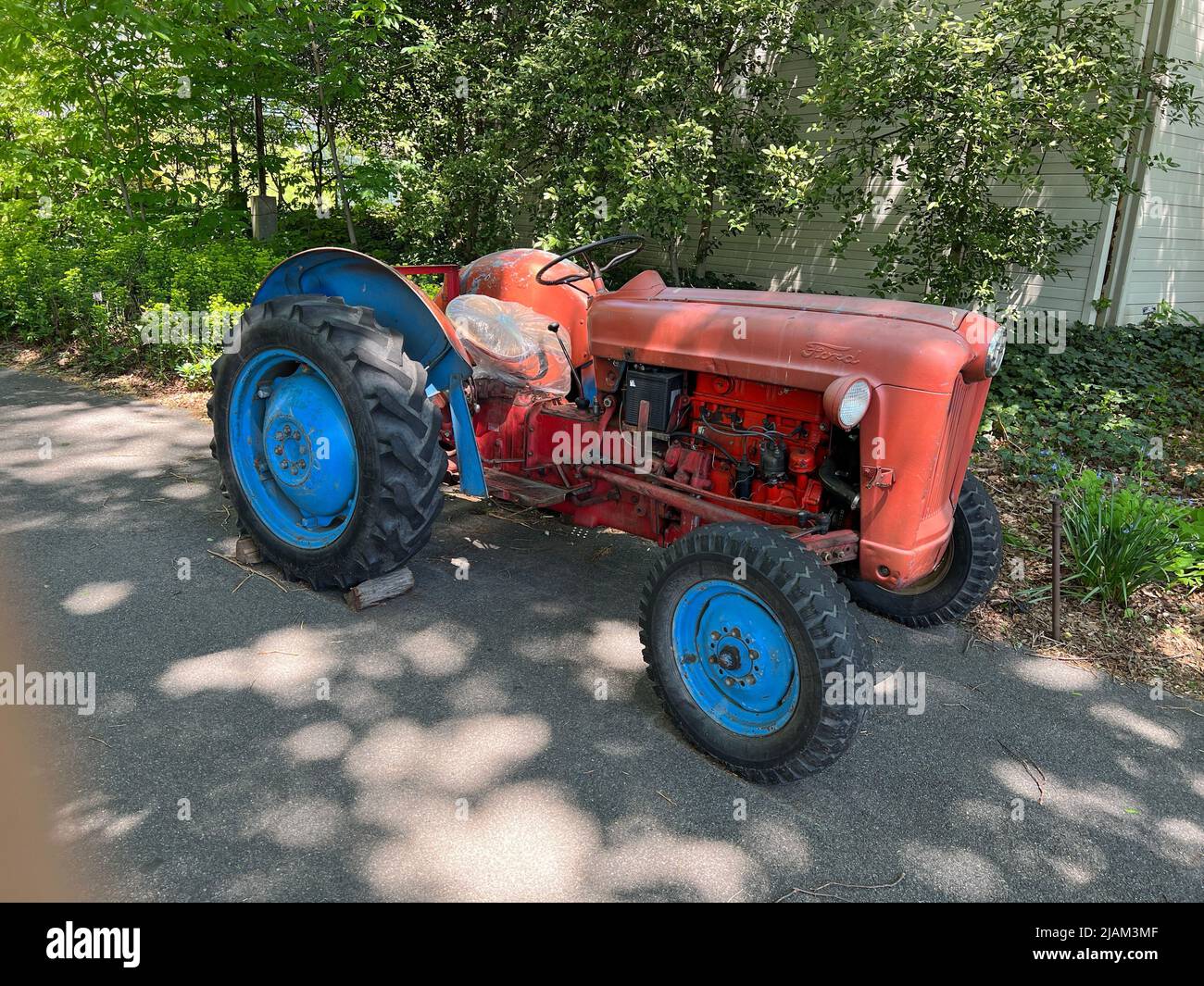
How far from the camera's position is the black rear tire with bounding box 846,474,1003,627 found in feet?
11.1

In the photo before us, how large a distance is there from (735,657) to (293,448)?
2123mm

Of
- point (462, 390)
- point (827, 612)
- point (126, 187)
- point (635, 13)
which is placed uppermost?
point (635, 13)

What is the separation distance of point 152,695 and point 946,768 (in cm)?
268

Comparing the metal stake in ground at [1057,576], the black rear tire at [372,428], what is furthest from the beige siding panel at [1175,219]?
the black rear tire at [372,428]

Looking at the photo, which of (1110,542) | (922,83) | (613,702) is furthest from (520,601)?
(922,83)

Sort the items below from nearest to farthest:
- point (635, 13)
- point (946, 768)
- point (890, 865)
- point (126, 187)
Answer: point (890, 865), point (946, 768), point (635, 13), point (126, 187)

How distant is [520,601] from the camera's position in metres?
3.70

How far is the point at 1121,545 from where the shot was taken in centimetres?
393

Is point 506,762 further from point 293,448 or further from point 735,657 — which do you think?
point 293,448

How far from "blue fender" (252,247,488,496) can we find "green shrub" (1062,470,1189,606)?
285 centimetres

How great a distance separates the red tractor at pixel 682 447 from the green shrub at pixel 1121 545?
87 cm
